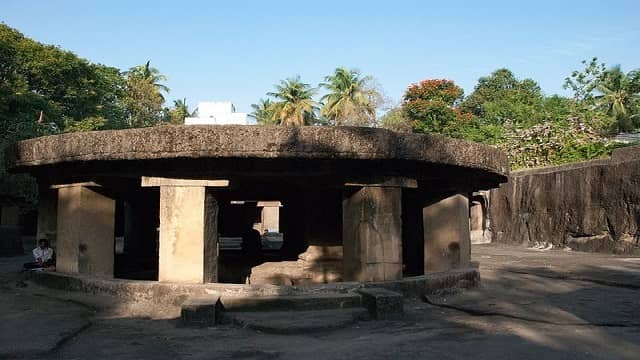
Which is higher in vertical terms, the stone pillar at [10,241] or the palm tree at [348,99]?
the palm tree at [348,99]

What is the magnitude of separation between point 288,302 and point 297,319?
1.48 ft

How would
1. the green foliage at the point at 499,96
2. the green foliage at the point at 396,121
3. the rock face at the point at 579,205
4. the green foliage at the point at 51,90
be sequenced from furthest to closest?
the green foliage at the point at 499,96 → the green foliage at the point at 396,121 → the green foliage at the point at 51,90 → the rock face at the point at 579,205

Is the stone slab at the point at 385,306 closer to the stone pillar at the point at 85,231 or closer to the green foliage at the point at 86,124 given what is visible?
the stone pillar at the point at 85,231

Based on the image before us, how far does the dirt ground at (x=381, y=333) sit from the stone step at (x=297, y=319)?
109 mm

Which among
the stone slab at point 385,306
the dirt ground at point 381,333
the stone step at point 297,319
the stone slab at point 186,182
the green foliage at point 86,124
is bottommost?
the dirt ground at point 381,333

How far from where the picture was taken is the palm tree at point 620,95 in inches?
1491

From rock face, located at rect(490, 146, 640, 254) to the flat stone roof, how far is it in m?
11.9

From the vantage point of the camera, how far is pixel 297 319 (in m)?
5.88

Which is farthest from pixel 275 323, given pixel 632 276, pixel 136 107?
pixel 136 107

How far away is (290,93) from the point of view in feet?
169

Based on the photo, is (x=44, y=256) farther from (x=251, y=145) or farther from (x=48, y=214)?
(x=251, y=145)

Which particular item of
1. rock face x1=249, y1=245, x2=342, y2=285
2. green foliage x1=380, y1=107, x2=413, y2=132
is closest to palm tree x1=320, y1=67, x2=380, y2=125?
green foliage x1=380, y1=107, x2=413, y2=132

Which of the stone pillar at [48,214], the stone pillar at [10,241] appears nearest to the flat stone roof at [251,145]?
the stone pillar at [48,214]

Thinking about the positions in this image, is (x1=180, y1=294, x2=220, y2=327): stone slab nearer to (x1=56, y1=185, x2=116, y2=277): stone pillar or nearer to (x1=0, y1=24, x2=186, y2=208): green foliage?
(x1=56, y1=185, x2=116, y2=277): stone pillar
